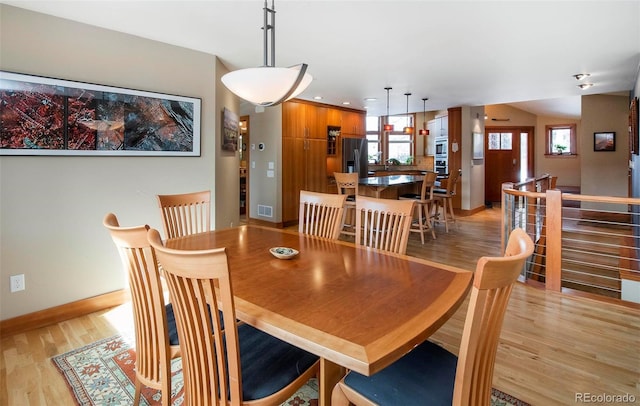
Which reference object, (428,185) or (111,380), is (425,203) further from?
(111,380)

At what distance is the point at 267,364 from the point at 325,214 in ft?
4.07

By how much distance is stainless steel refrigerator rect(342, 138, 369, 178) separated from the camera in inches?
286

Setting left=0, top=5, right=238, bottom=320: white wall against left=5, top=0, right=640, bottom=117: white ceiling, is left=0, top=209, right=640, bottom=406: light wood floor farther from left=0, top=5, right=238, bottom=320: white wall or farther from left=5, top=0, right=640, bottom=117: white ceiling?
left=5, top=0, right=640, bottom=117: white ceiling

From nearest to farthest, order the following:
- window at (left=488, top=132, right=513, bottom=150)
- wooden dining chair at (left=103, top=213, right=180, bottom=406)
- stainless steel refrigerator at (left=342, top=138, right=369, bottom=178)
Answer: wooden dining chair at (left=103, top=213, right=180, bottom=406) < stainless steel refrigerator at (left=342, top=138, right=369, bottom=178) < window at (left=488, top=132, right=513, bottom=150)

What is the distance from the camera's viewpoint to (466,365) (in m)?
0.93

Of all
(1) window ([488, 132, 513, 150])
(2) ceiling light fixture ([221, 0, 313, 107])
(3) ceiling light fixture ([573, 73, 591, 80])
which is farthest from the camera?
(1) window ([488, 132, 513, 150])

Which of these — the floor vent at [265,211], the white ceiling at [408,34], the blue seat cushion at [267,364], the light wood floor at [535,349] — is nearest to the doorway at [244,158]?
the floor vent at [265,211]

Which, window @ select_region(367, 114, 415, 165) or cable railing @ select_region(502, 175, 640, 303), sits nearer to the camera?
cable railing @ select_region(502, 175, 640, 303)

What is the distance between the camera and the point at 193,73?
3.48 meters

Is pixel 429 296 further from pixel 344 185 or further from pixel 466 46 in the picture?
pixel 344 185

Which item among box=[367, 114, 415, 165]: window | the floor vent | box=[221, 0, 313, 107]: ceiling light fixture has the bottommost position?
the floor vent

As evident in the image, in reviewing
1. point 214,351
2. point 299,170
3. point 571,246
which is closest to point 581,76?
point 571,246

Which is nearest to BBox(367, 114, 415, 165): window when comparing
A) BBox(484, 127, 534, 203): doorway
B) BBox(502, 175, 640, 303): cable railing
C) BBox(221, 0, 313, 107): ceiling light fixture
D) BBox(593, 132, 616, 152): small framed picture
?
BBox(484, 127, 534, 203): doorway

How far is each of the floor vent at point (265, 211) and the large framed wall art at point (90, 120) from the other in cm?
281
